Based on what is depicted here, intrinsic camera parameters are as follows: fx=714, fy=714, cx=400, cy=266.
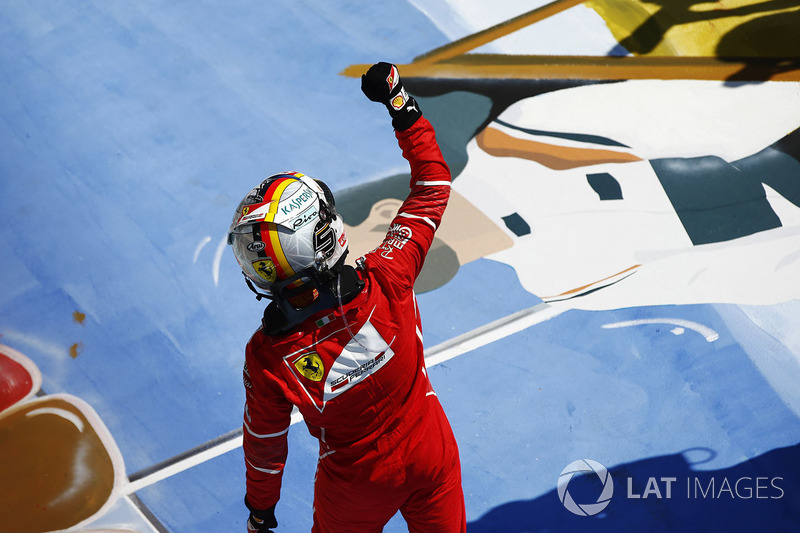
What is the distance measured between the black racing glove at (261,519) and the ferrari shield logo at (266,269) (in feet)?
3.40

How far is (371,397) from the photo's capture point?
247cm

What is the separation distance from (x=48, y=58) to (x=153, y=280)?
2645 millimetres

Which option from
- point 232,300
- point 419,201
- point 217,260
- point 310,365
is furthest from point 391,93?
point 217,260

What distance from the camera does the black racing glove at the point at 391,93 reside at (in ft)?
8.57

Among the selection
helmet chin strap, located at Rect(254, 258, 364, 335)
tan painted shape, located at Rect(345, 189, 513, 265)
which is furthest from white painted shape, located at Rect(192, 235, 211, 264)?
helmet chin strap, located at Rect(254, 258, 364, 335)

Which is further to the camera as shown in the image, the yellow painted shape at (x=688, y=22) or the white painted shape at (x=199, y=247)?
the yellow painted shape at (x=688, y=22)

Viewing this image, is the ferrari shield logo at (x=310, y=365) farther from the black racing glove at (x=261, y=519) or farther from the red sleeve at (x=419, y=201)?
the black racing glove at (x=261, y=519)

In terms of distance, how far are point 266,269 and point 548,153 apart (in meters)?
3.40

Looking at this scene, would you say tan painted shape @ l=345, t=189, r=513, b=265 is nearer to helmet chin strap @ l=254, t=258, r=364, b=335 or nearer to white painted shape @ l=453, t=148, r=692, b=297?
white painted shape @ l=453, t=148, r=692, b=297

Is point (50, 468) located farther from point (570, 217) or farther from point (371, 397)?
point (570, 217)

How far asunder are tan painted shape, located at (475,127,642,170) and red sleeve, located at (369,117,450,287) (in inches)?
104

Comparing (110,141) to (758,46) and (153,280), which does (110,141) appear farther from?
(758,46)

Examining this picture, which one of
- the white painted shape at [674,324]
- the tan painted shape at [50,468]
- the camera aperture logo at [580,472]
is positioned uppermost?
the white painted shape at [674,324]

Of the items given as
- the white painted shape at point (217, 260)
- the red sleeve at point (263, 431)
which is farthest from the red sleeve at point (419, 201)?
the white painted shape at point (217, 260)
